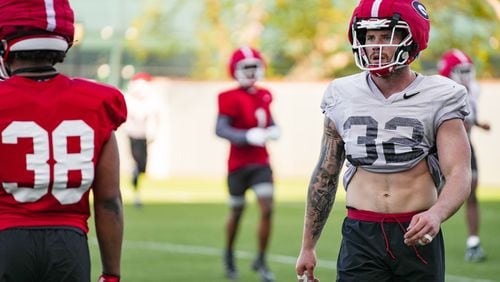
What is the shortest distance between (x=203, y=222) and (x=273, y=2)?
57.0ft

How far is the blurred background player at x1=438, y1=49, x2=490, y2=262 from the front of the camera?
514 inches

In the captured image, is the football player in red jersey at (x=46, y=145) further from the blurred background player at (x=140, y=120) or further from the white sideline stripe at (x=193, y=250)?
the blurred background player at (x=140, y=120)

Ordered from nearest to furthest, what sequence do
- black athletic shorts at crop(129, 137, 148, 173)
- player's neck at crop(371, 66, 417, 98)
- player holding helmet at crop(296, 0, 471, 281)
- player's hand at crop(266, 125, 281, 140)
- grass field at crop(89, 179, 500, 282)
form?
player holding helmet at crop(296, 0, 471, 281), player's neck at crop(371, 66, 417, 98), grass field at crop(89, 179, 500, 282), player's hand at crop(266, 125, 281, 140), black athletic shorts at crop(129, 137, 148, 173)

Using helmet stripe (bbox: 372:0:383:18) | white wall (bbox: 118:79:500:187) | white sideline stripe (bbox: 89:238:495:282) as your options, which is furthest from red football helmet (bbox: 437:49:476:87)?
white wall (bbox: 118:79:500:187)

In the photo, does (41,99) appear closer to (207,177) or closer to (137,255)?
(137,255)

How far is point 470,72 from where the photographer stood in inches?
545

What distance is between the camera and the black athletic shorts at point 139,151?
2119cm

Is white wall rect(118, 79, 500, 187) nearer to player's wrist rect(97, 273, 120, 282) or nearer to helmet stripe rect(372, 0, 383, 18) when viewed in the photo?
helmet stripe rect(372, 0, 383, 18)

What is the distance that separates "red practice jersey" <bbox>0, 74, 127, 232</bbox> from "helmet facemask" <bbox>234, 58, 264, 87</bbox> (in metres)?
7.67

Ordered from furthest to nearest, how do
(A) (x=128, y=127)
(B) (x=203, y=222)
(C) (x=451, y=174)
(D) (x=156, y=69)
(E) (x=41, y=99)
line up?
1. (D) (x=156, y=69)
2. (A) (x=128, y=127)
3. (B) (x=203, y=222)
4. (C) (x=451, y=174)
5. (E) (x=41, y=99)

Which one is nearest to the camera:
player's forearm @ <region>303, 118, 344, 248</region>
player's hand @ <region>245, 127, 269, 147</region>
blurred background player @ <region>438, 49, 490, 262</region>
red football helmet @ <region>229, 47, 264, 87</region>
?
player's forearm @ <region>303, 118, 344, 248</region>

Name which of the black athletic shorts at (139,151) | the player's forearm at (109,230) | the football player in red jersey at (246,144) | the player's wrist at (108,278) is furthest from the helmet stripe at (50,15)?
the black athletic shorts at (139,151)

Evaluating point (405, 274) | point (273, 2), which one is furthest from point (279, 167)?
point (405, 274)

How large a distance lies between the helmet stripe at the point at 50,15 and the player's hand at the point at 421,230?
1713 millimetres
